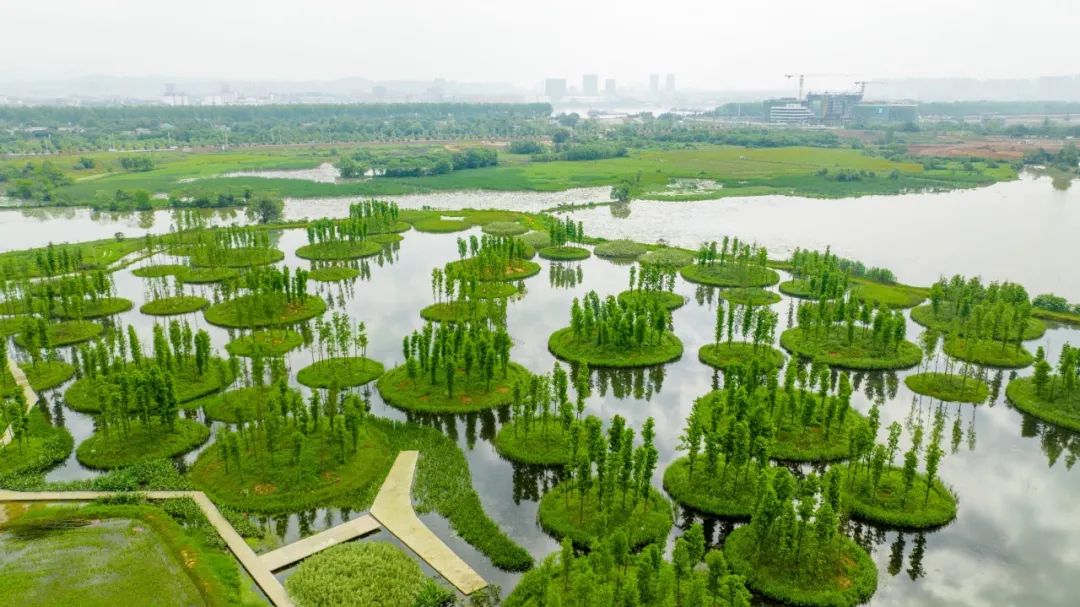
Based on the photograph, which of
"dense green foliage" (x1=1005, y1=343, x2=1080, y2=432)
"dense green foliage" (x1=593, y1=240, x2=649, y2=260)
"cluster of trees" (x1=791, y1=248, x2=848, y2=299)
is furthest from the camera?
"dense green foliage" (x1=593, y1=240, x2=649, y2=260)

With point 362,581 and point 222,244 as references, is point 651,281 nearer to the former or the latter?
point 362,581

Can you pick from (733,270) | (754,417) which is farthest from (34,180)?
(754,417)

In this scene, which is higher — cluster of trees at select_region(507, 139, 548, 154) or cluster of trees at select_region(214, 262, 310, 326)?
cluster of trees at select_region(507, 139, 548, 154)

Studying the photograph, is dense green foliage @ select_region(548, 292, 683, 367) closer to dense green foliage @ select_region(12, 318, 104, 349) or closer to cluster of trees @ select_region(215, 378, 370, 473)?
cluster of trees @ select_region(215, 378, 370, 473)

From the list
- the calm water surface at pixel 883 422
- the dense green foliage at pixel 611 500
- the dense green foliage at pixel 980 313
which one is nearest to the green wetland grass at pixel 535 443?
the calm water surface at pixel 883 422

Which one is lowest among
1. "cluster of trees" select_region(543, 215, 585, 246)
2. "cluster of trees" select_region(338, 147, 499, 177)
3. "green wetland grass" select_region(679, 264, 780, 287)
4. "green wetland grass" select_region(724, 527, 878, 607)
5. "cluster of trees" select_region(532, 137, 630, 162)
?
"green wetland grass" select_region(724, 527, 878, 607)

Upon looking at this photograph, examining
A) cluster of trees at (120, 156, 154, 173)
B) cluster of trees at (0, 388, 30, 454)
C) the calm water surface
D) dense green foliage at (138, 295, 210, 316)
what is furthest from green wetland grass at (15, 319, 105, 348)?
cluster of trees at (120, 156, 154, 173)
